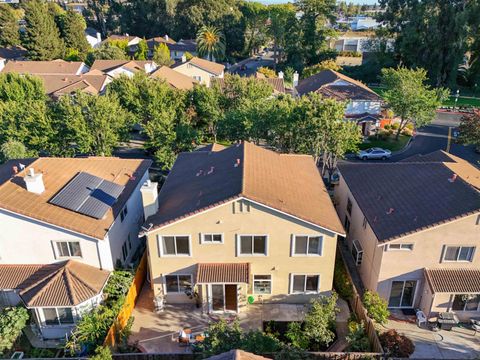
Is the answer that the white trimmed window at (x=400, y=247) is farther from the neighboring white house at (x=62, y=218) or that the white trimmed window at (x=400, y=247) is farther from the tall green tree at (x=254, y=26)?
the tall green tree at (x=254, y=26)

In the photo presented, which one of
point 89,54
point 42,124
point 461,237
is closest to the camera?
point 461,237

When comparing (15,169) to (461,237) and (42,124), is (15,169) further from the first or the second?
(461,237)

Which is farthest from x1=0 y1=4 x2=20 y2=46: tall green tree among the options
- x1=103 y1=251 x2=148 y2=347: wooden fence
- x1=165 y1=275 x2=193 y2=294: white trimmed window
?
x1=165 y1=275 x2=193 y2=294: white trimmed window

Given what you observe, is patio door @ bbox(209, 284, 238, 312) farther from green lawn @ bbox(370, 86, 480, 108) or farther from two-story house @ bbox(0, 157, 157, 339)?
green lawn @ bbox(370, 86, 480, 108)

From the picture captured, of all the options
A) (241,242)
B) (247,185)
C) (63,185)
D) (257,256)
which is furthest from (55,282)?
(247,185)

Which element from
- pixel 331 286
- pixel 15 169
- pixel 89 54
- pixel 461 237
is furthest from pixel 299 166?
pixel 89 54

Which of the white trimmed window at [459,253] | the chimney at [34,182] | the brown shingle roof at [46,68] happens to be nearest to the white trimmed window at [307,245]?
the white trimmed window at [459,253]
